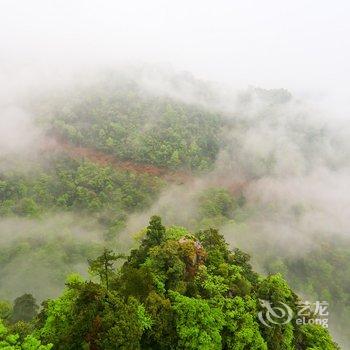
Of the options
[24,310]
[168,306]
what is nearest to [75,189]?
[24,310]

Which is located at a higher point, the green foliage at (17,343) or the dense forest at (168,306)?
the dense forest at (168,306)

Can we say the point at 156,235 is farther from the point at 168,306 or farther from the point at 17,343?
the point at 17,343

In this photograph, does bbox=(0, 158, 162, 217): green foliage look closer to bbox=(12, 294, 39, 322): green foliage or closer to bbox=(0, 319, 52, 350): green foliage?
bbox=(12, 294, 39, 322): green foliage

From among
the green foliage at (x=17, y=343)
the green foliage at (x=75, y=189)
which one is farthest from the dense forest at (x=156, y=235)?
the green foliage at (x=75, y=189)

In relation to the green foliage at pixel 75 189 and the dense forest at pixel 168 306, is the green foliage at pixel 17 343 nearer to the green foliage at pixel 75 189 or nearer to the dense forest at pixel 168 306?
the dense forest at pixel 168 306

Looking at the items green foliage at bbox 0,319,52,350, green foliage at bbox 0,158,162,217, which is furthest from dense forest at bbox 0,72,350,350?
green foliage at bbox 0,158,162,217

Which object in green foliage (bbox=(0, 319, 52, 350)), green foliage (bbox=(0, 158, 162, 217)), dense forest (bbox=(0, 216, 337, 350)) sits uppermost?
green foliage (bbox=(0, 158, 162, 217))

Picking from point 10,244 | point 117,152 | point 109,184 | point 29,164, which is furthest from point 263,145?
point 10,244

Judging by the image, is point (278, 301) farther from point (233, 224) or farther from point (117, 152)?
point (117, 152)
